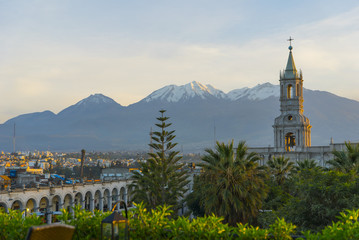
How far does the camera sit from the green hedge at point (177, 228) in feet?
39.7

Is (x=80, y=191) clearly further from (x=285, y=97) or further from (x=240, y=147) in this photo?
(x=240, y=147)

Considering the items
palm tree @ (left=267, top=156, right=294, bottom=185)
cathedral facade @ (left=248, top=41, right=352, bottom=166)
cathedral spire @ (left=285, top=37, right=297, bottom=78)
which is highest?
cathedral spire @ (left=285, top=37, right=297, bottom=78)

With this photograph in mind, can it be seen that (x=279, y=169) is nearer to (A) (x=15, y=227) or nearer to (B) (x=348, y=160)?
(B) (x=348, y=160)

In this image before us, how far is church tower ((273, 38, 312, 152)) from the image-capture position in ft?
196

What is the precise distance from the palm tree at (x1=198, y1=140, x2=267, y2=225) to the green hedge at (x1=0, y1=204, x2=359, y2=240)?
31.6 ft

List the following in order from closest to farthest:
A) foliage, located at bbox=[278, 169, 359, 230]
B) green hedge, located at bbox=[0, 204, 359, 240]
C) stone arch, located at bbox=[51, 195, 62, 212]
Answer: green hedge, located at bbox=[0, 204, 359, 240] < foliage, located at bbox=[278, 169, 359, 230] < stone arch, located at bbox=[51, 195, 62, 212]

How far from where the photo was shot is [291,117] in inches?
2403

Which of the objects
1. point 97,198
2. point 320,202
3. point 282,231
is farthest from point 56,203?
point 282,231

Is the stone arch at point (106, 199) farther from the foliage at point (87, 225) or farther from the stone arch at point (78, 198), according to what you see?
the foliage at point (87, 225)

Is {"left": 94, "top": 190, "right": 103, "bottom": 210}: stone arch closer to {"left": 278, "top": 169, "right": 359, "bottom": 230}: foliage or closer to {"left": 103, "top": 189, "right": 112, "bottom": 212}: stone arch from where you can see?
{"left": 103, "top": 189, "right": 112, "bottom": 212}: stone arch

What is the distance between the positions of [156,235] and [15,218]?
4527 mm

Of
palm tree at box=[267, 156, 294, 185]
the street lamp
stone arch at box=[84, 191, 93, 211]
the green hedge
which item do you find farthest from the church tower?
the street lamp

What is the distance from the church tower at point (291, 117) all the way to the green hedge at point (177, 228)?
46.9m

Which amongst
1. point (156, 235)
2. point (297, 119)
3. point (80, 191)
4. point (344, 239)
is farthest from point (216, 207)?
point (80, 191)
